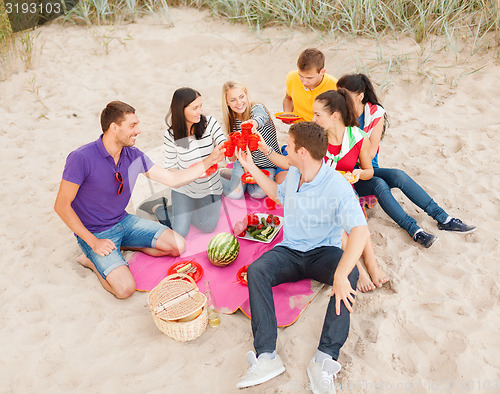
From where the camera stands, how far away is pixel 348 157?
13.0ft

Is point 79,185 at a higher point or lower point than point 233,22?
lower

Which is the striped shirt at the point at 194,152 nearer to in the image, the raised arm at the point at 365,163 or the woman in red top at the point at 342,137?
the woman in red top at the point at 342,137

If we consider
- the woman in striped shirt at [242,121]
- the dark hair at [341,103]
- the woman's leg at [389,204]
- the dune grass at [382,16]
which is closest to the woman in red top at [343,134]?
the dark hair at [341,103]

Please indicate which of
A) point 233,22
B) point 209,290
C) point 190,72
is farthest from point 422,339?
point 233,22

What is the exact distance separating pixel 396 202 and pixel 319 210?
1237 mm

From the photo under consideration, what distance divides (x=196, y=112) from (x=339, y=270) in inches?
84.2

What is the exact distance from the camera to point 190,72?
7535 mm

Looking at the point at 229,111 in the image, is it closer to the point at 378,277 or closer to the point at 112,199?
the point at 112,199

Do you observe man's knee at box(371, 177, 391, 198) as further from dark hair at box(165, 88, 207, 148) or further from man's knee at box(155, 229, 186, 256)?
man's knee at box(155, 229, 186, 256)

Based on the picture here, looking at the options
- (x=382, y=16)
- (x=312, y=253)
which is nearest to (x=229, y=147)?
(x=312, y=253)

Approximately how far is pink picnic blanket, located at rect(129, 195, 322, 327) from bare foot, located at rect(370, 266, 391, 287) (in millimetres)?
460

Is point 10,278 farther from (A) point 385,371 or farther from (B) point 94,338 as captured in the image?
(A) point 385,371

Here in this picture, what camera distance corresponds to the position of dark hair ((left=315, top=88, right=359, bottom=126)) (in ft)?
12.3

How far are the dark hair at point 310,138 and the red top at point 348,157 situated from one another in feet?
3.17
